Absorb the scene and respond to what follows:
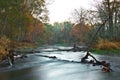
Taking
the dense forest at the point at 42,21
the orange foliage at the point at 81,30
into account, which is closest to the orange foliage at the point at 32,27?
the dense forest at the point at 42,21

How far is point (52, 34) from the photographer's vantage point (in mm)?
139625

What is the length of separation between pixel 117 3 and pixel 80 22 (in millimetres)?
55629

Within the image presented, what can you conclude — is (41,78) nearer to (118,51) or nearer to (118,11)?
(118,51)

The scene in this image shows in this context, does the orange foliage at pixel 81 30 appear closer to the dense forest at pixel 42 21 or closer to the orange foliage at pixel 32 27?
the dense forest at pixel 42 21

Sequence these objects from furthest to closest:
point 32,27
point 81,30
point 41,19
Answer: point 81,30
point 32,27
point 41,19

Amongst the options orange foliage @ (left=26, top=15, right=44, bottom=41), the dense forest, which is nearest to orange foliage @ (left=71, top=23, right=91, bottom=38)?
the dense forest

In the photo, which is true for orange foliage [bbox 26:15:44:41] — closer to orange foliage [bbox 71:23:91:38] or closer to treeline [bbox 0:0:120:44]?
treeline [bbox 0:0:120:44]

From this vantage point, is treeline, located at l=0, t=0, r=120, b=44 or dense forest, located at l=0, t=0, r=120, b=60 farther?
treeline, located at l=0, t=0, r=120, b=44

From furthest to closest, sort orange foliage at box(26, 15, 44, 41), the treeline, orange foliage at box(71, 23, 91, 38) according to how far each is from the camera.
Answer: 1. orange foliage at box(71, 23, 91, 38)
2. orange foliage at box(26, 15, 44, 41)
3. the treeline

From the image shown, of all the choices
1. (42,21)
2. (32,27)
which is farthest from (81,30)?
(42,21)

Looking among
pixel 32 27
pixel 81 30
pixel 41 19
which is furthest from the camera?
pixel 81 30

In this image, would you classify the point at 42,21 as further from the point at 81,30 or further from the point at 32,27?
the point at 81,30

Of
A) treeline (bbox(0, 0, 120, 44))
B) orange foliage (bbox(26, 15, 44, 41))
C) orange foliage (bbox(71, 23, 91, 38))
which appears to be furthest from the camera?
orange foliage (bbox(71, 23, 91, 38))

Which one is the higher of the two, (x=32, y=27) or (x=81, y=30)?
(x=32, y=27)
